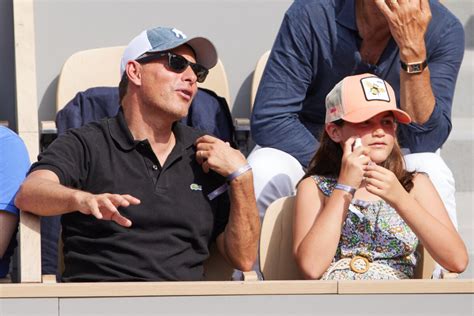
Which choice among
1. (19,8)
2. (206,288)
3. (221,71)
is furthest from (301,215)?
(19,8)

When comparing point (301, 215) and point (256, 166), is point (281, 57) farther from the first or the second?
point (301, 215)

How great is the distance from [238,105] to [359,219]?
146 centimetres

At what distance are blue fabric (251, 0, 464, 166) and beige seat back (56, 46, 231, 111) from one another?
643 mm

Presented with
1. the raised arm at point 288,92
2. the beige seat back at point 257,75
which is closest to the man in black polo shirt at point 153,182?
the raised arm at point 288,92

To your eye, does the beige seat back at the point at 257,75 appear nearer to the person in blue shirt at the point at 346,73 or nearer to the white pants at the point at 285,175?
the person in blue shirt at the point at 346,73

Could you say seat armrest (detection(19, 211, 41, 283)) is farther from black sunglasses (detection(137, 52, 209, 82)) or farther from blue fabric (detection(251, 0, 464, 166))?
blue fabric (detection(251, 0, 464, 166))

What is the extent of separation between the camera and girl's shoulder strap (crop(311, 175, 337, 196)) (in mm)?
3680

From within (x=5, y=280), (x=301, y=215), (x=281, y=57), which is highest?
(x=281, y=57)

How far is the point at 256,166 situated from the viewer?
401 cm

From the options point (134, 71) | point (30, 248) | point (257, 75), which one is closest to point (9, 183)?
point (30, 248)

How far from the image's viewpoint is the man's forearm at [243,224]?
356 centimetres

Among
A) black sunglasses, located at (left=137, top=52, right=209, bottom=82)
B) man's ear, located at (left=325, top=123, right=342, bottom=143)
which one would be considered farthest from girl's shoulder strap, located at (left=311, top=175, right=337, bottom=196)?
black sunglasses, located at (left=137, top=52, right=209, bottom=82)

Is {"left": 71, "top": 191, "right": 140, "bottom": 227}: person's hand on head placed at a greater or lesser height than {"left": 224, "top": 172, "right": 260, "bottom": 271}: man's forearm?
greater

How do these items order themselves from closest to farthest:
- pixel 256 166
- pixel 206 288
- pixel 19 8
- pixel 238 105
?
1. pixel 206 288
2. pixel 256 166
3. pixel 19 8
4. pixel 238 105
